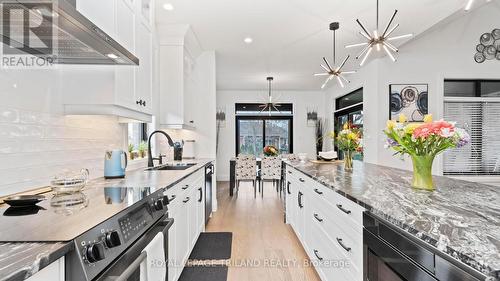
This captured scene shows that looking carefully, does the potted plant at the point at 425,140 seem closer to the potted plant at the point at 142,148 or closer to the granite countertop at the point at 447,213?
the granite countertop at the point at 447,213

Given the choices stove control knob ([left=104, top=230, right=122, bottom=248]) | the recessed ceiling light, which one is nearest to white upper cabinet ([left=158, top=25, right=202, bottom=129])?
the recessed ceiling light

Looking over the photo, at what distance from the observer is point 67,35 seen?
1225 mm

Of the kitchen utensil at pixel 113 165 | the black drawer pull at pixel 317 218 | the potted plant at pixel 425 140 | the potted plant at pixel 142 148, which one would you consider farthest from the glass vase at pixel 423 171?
the potted plant at pixel 142 148

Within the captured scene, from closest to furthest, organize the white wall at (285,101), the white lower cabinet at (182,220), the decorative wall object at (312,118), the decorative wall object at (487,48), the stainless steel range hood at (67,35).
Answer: the stainless steel range hood at (67,35) < the white lower cabinet at (182,220) < the decorative wall object at (487,48) < the white wall at (285,101) < the decorative wall object at (312,118)

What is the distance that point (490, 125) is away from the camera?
4730mm

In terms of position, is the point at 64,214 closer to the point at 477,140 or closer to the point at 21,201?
Answer: the point at 21,201

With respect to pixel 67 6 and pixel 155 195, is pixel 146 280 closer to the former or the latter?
pixel 155 195

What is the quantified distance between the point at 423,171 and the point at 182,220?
71.0 inches

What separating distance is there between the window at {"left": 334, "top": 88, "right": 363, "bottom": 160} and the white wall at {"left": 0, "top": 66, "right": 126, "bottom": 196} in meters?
5.08

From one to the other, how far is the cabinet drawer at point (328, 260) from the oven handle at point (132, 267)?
109cm

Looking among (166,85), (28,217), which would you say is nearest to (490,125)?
(166,85)

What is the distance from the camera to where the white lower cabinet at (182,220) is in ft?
5.86

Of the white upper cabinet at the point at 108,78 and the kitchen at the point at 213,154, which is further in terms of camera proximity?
the white upper cabinet at the point at 108,78

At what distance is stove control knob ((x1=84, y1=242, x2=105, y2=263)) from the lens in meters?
0.78
